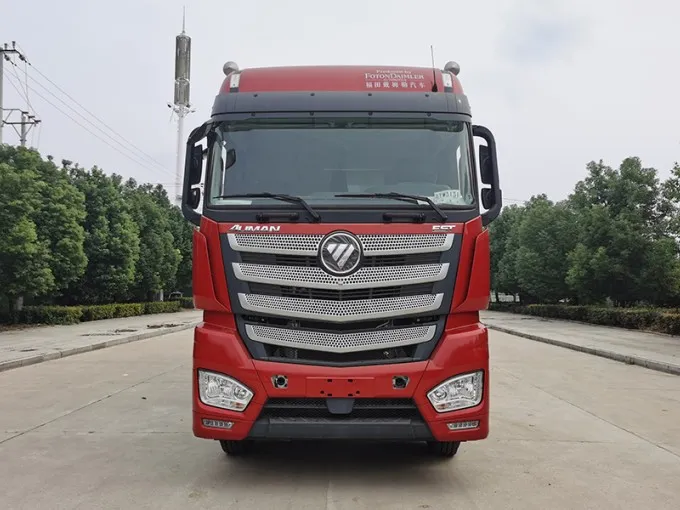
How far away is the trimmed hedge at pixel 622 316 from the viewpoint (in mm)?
23438

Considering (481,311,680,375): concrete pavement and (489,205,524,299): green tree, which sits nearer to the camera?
(481,311,680,375): concrete pavement

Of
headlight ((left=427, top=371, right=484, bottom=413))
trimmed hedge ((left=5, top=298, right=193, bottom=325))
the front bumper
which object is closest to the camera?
the front bumper

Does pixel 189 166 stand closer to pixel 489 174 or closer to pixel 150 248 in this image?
pixel 489 174

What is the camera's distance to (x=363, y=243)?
5.05 metres

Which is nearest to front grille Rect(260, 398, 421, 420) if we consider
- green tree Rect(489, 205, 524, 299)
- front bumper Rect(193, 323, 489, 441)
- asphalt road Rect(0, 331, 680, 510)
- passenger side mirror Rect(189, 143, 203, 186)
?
front bumper Rect(193, 323, 489, 441)

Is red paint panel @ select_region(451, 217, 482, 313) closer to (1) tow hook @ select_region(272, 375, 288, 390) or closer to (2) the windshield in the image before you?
(2) the windshield

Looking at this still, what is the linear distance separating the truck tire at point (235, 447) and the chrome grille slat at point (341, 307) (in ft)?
5.85

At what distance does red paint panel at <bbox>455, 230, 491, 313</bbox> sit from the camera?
Result: 5.20m

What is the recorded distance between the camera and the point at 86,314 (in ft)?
99.2

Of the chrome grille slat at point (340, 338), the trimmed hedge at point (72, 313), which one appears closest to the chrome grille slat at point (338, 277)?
the chrome grille slat at point (340, 338)

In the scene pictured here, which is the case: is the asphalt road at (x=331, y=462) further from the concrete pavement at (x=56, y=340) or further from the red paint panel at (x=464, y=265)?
the concrete pavement at (x=56, y=340)

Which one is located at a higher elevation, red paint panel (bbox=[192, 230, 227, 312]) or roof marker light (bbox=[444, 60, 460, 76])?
roof marker light (bbox=[444, 60, 460, 76])

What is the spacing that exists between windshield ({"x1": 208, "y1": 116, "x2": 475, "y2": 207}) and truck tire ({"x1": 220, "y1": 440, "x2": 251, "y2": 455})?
7.75ft

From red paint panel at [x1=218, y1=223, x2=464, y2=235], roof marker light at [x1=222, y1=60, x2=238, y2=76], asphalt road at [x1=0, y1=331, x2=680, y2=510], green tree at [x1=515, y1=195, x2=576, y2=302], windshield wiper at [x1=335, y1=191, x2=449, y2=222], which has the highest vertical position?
green tree at [x1=515, y1=195, x2=576, y2=302]
